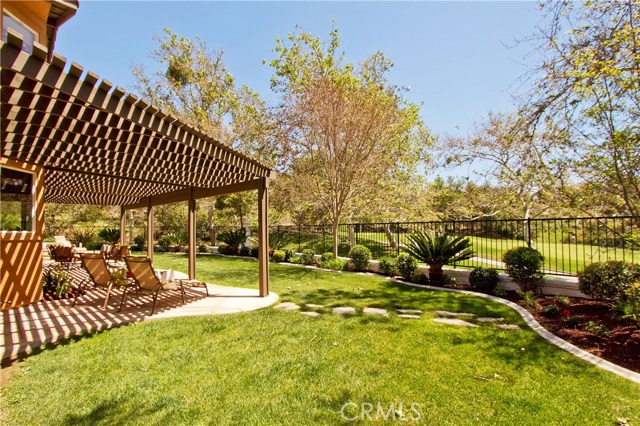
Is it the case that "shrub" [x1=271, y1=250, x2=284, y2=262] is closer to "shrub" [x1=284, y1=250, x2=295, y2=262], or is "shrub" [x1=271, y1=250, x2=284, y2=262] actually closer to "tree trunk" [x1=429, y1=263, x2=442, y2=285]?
"shrub" [x1=284, y1=250, x2=295, y2=262]

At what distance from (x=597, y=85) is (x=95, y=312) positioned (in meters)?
11.0

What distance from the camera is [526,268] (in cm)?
692

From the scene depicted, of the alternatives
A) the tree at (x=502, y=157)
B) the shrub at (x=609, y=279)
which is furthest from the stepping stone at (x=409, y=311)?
the tree at (x=502, y=157)

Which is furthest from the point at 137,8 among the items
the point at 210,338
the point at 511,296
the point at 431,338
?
the point at 511,296

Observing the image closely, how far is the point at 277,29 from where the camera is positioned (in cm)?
1229

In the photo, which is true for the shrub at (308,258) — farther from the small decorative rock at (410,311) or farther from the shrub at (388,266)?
the small decorative rock at (410,311)

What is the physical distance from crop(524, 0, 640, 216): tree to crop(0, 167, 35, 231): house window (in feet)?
36.4

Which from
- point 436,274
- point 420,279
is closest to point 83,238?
point 420,279

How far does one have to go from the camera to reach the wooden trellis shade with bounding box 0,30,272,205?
254 cm

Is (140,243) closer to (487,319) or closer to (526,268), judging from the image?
(487,319)

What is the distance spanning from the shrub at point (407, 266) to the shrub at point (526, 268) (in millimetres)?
2492

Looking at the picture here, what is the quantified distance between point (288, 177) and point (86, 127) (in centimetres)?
1029

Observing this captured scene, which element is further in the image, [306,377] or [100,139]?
[100,139]

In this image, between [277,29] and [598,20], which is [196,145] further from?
[277,29]
